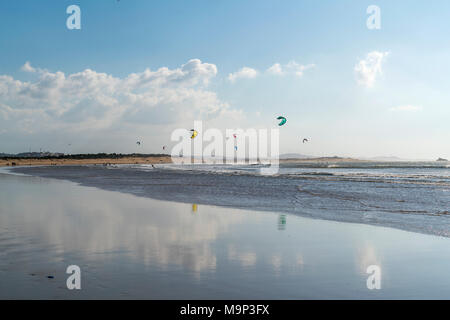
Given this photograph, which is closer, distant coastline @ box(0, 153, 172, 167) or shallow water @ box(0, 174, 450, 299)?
shallow water @ box(0, 174, 450, 299)

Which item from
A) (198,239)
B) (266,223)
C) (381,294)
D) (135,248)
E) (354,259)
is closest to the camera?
(381,294)

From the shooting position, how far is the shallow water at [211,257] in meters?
5.23

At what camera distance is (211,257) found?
6.92m

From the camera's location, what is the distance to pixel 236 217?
465 inches

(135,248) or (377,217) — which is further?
(377,217)

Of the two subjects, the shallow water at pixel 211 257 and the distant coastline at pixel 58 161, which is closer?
the shallow water at pixel 211 257

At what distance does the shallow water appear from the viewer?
17.1 ft

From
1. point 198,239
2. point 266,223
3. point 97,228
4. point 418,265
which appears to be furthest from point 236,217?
point 418,265

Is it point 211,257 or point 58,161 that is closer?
point 211,257

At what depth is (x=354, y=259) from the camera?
22.9 feet
